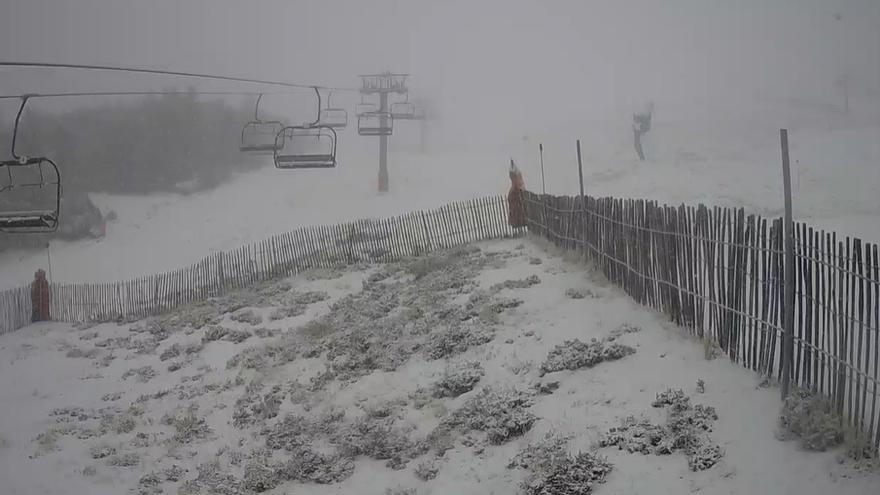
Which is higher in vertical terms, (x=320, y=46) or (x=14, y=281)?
(x=320, y=46)

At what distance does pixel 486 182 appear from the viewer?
3212 cm

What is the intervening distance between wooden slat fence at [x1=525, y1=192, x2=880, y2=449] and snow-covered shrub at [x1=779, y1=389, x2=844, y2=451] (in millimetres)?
90

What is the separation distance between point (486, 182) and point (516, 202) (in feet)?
56.4

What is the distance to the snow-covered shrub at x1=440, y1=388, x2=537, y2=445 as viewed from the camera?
6020 mm

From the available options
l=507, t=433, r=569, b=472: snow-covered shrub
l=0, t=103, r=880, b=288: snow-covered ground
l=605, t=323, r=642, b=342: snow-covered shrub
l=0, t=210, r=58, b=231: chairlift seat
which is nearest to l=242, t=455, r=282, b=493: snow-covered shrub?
l=507, t=433, r=569, b=472: snow-covered shrub

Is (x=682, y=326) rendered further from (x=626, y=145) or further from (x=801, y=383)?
(x=626, y=145)

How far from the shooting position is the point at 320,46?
66.9m

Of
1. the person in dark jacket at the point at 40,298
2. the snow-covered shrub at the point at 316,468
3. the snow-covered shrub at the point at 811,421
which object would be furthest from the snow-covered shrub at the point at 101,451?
the person in dark jacket at the point at 40,298

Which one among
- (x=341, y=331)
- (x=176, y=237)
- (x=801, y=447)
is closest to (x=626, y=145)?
(x=176, y=237)

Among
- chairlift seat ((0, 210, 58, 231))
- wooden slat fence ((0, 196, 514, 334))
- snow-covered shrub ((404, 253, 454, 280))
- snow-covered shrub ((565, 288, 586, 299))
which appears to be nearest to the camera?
chairlift seat ((0, 210, 58, 231))

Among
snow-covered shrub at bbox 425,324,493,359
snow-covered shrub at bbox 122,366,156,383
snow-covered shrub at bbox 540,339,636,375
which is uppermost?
snow-covered shrub at bbox 540,339,636,375

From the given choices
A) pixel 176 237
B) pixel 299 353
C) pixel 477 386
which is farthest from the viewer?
pixel 176 237

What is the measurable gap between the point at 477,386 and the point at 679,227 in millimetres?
3005

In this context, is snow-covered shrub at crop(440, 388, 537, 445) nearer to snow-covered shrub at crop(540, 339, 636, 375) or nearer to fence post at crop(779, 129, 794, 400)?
snow-covered shrub at crop(540, 339, 636, 375)
